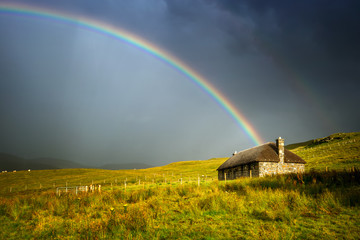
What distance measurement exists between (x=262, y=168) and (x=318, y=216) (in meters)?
25.8

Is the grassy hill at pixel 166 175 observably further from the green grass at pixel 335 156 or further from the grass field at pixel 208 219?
the grass field at pixel 208 219

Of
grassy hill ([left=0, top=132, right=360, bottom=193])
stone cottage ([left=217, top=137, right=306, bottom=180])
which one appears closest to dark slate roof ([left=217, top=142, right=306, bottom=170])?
stone cottage ([left=217, top=137, right=306, bottom=180])

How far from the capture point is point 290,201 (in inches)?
352

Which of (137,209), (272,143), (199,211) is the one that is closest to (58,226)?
(137,209)

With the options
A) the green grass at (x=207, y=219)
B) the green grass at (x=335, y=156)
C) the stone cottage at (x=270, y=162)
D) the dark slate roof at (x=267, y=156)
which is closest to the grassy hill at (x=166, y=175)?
the green grass at (x=335, y=156)

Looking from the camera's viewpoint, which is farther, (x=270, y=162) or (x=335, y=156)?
(x=335, y=156)

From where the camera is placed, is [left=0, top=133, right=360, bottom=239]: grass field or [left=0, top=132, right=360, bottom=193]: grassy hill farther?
[left=0, top=132, right=360, bottom=193]: grassy hill

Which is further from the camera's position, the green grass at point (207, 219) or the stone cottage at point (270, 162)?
the stone cottage at point (270, 162)

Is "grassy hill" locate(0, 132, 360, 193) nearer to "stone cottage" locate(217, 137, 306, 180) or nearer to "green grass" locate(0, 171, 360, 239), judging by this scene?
"stone cottage" locate(217, 137, 306, 180)

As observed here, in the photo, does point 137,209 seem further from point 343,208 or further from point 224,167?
point 224,167

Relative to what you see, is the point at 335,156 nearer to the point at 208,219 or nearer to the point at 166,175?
the point at 166,175

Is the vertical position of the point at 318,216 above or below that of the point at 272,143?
below

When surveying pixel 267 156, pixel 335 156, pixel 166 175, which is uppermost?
pixel 267 156

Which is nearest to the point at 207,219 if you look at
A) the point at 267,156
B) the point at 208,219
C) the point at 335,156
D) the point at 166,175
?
the point at 208,219
